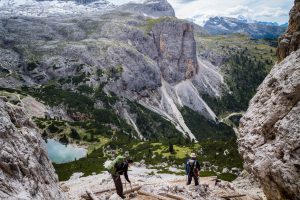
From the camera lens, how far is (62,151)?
382 feet

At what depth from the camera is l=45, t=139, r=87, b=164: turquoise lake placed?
112856mm

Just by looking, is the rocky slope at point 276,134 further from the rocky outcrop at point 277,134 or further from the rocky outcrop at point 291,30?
the rocky outcrop at point 291,30

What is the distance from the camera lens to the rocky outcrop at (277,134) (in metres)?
19.3

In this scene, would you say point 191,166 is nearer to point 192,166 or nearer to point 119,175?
point 192,166

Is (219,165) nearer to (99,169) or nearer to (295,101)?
(99,169)

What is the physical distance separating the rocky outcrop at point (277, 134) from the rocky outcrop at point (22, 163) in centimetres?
1319

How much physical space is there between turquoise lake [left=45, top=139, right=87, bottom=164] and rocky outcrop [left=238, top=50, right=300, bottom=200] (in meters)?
94.9

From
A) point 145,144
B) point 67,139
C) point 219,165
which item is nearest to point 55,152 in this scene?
point 67,139

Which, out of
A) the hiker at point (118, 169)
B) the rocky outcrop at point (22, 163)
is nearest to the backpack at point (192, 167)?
the hiker at point (118, 169)

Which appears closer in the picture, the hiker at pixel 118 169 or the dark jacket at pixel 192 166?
the hiker at pixel 118 169

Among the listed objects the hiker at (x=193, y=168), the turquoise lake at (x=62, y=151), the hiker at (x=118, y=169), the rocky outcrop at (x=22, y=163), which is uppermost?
the rocky outcrop at (x=22, y=163)

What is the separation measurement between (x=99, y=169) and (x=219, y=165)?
28.1 meters

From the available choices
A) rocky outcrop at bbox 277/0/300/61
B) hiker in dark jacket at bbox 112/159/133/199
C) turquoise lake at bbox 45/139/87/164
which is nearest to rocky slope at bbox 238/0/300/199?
hiker in dark jacket at bbox 112/159/133/199

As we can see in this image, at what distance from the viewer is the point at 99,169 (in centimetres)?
7319
